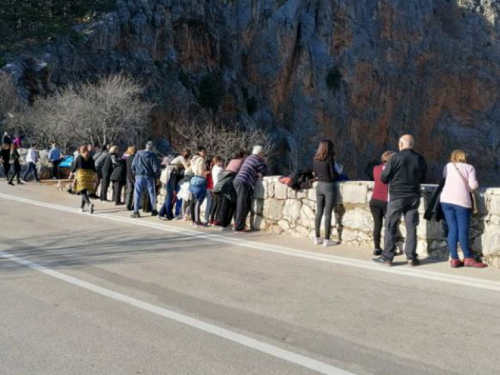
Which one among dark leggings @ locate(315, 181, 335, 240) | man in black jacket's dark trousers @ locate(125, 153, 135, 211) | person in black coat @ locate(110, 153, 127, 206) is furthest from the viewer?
person in black coat @ locate(110, 153, 127, 206)

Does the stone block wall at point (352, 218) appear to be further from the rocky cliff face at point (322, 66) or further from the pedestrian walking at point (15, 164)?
the rocky cliff face at point (322, 66)

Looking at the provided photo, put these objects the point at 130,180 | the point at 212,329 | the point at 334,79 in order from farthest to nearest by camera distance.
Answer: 1. the point at 334,79
2. the point at 130,180
3. the point at 212,329

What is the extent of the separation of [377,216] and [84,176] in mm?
7273

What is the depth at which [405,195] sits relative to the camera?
788cm

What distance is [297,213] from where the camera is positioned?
33.9 feet

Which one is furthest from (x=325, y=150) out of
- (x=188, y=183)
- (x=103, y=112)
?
(x=103, y=112)

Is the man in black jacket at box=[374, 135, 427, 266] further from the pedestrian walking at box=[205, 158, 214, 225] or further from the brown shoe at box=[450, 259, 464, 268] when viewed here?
the pedestrian walking at box=[205, 158, 214, 225]

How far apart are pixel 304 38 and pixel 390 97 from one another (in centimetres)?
1462

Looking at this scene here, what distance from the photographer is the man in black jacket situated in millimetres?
7867

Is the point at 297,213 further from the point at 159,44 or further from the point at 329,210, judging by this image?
the point at 159,44

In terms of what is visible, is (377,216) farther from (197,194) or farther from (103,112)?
(103,112)

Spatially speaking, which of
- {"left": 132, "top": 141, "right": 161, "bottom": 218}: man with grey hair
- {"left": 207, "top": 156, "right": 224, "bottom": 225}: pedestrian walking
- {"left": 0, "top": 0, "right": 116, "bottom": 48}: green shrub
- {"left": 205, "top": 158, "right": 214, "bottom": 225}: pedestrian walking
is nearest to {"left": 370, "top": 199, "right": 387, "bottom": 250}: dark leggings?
{"left": 207, "top": 156, "right": 224, "bottom": 225}: pedestrian walking

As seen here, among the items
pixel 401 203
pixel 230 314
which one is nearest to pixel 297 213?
pixel 401 203

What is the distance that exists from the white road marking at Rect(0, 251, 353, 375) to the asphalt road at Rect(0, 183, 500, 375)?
0.6 inches
